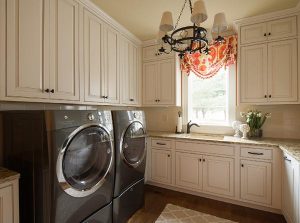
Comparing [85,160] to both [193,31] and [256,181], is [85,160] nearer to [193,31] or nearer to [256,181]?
[193,31]

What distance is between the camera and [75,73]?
189cm

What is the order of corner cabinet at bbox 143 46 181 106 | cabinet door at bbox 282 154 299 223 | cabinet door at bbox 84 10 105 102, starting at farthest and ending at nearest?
corner cabinet at bbox 143 46 181 106, cabinet door at bbox 84 10 105 102, cabinet door at bbox 282 154 299 223

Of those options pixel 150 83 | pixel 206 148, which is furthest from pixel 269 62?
pixel 150 83

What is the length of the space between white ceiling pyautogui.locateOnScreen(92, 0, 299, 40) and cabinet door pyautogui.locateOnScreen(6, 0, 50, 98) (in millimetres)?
747

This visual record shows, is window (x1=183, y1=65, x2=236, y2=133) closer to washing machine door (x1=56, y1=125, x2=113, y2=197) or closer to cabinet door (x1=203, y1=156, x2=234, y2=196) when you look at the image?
cabinet door (x1=203, y1=156, x2=234, y2=196)

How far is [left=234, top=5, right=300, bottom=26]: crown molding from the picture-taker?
7.01ft

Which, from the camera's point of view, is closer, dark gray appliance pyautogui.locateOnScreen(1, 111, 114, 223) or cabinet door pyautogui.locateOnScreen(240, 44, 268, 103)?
dark gray appliance pyautogui.locateOnScreen(1, 111, 114, 223)

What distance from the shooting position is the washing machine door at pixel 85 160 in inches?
49.6

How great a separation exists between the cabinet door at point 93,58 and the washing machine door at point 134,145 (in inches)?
23.6

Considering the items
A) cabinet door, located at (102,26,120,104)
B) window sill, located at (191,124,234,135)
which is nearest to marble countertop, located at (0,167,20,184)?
cabinet door, located at (102,26,120,104)

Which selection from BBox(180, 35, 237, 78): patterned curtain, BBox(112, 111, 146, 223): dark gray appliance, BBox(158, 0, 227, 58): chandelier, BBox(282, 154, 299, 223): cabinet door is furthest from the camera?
BBox(180, 35, 237, 78): patterned curtain

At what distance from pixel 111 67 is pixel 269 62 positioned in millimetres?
2086

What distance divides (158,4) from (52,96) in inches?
60.2

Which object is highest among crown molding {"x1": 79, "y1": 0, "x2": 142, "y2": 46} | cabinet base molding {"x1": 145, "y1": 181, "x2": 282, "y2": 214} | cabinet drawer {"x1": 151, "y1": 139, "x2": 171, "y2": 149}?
crown molding {"x1": 79, "y1": 0, "x2": 142, "y2": 46}
